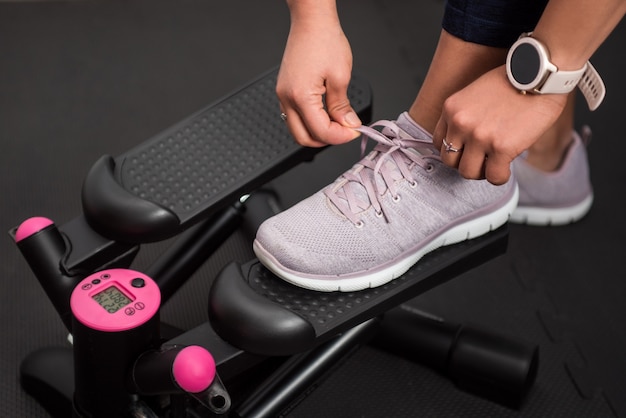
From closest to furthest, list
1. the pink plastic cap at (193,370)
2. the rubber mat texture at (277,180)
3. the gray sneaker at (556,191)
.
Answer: the pink plastic cap at (193,370), the rubber mat texture at (277,180), the gray sneaker at (556,191)

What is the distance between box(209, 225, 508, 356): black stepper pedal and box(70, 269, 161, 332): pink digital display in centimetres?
8

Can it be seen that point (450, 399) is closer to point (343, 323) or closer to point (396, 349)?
point (396, 349)

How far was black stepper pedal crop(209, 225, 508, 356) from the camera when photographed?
84 cm

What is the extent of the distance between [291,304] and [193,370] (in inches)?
6.7

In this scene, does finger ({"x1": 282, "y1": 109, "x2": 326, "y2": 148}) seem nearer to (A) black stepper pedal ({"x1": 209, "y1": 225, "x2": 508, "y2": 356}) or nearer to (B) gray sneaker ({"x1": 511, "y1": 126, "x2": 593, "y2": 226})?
(A) black stepper pedal ({"x1": 209, "y1": 225, "x2": 508, "y2": 356})

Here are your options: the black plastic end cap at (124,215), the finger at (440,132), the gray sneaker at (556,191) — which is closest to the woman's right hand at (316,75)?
the finger at (440,132)

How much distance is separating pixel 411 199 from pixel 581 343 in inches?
20.6

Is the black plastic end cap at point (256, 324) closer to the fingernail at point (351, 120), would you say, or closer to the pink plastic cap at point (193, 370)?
the pink plastic cap at point (193, 370)

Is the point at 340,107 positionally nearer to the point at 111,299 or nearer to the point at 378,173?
the point at 378,173

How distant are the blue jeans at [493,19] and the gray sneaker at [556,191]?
1.96ft

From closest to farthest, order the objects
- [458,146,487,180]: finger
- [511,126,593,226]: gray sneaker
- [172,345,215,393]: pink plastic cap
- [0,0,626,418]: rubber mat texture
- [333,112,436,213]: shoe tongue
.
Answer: [172,345,215,393]: pink plastic cap < [458,146,487,180]: finger < [333,112,436,213]: shoe tongue < [0,0,626,418]: rubber mat texture < [511,126,593,226]: gray sneaker

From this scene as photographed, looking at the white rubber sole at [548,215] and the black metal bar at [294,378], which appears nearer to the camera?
the black metal bar at [294,378]

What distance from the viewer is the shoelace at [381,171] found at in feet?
3.11

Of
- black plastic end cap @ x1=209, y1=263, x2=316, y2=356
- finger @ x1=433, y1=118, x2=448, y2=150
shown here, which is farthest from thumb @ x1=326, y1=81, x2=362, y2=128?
black plastic end cap @ x1=209, y1=263, x2=316, y2=356
